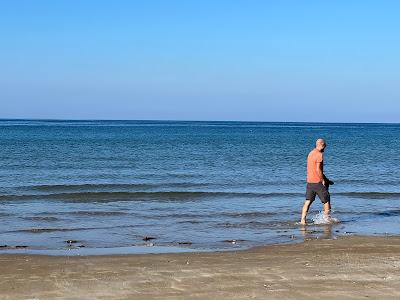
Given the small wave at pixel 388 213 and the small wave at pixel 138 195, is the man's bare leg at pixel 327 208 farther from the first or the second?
the small wave at pixel 138 195

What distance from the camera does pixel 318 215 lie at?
541 inches

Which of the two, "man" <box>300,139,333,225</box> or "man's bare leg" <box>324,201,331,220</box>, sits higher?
"man" <box>300,139,333,225</box>

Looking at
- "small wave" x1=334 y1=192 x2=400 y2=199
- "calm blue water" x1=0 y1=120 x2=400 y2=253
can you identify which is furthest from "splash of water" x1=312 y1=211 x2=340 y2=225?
"small wave" x1=334 y1=192 x2=400 y2=199

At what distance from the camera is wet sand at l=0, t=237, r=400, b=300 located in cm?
662

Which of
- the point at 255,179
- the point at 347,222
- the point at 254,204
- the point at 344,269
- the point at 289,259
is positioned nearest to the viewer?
the point at 344,269

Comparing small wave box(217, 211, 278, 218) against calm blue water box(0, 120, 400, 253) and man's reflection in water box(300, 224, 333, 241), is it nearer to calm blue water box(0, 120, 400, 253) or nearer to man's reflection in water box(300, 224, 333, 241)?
calm blue water box(0, 120, 400, 253)

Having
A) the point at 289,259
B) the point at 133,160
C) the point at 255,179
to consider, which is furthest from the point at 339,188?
the point at 133,160

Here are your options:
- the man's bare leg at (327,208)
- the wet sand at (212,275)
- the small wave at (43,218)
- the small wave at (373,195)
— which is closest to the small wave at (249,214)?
the man's bare leg at (327,208)

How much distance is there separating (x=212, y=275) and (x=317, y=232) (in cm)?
461

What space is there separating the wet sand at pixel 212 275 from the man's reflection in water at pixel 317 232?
1430 millimetres

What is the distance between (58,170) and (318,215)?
14.9 metres

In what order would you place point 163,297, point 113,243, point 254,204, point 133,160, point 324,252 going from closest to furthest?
point 163,297, point 324,252, point 113,243, point 254,204, point 133,160

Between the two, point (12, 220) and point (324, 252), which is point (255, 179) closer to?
point (12, 220)

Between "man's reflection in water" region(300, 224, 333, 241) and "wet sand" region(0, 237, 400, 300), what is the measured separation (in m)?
1.43
